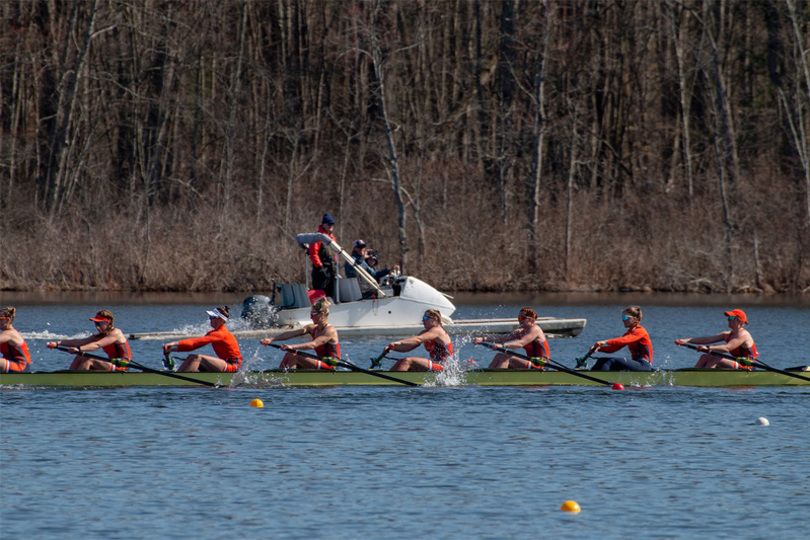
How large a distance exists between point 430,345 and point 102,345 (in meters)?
4.46

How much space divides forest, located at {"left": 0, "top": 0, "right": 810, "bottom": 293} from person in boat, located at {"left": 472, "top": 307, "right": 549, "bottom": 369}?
19.3 metres

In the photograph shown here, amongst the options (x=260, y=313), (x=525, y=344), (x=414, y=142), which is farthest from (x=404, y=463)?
(x=414, y=142)

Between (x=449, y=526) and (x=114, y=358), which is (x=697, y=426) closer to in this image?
(x=449, y=526)

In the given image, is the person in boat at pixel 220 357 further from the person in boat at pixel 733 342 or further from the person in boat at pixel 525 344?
the person in boat at pixel 733 342

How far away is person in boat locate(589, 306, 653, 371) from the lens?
16.3 metres

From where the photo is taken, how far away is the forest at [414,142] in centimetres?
3681

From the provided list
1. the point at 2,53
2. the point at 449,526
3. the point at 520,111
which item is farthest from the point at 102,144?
the point at 449,526

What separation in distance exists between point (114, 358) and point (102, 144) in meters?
32.8

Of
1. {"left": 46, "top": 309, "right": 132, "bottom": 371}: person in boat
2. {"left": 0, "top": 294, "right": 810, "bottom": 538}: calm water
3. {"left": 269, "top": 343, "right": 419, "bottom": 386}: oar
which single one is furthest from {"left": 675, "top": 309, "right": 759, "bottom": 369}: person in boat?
{"left": 46, "top": 309, "right": 132, "bottom": 371}: person in boat

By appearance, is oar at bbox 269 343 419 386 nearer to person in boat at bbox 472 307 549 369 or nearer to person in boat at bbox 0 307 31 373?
person in boat at bbox 472 307 549 369

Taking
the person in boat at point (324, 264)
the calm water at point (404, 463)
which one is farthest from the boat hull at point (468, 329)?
the calm water at point (404, 463)

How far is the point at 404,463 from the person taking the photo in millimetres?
12555

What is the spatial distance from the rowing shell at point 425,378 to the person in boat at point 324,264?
6.95 meters

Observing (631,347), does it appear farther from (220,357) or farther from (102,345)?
(102,345)
